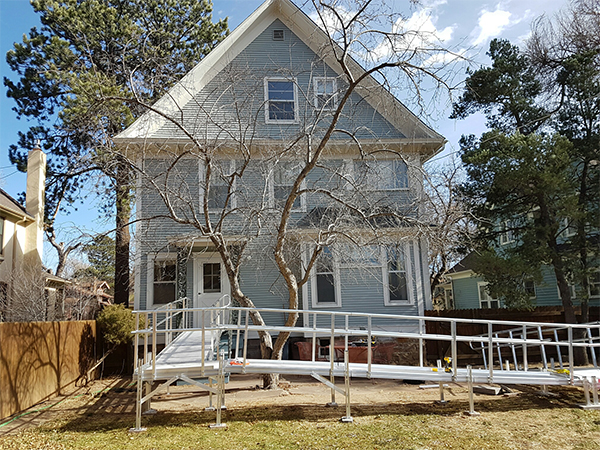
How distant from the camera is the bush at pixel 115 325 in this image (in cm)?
1256

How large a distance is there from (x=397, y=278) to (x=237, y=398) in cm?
672

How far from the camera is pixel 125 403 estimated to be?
30.3 ft

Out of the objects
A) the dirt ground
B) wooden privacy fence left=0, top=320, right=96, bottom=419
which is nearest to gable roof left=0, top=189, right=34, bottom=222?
wooden privacy fence left=0, top=320, right=96, bottom=419

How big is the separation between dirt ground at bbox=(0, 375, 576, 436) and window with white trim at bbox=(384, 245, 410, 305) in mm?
3269

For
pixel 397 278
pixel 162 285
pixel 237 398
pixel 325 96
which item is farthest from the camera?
pixel 397 278

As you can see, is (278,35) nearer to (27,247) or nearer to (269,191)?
(269,191)

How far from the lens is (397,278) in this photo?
14148 mm

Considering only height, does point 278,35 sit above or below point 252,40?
above

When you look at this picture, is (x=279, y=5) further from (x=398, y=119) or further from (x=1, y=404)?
(x=1, y=404)

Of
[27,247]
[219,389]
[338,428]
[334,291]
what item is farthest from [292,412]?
[27,247]

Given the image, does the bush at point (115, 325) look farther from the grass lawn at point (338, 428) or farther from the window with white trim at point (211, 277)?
the grass lawn at point (338, 428)

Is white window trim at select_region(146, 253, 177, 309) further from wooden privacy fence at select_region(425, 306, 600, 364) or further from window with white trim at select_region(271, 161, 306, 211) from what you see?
wooden privacy fence at select_region(425, 306, 600, 364)

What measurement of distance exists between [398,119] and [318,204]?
3.81 m

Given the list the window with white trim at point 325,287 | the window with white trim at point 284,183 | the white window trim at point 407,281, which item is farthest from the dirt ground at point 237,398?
the window with white trim at point 284,183
